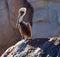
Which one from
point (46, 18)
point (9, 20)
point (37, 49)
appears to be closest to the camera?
point (37, 49)

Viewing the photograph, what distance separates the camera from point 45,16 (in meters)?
9.95

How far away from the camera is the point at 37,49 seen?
321cm

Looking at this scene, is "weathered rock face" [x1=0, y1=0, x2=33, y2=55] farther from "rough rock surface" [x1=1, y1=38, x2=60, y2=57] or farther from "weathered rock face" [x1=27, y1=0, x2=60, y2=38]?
"rough rock surface" [x1=1, y1=38, x2=60, y2=57]

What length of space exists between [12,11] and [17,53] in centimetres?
805

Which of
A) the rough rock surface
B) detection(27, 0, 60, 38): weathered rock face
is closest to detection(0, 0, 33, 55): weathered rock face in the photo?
detection(27, 0, 60, 38): weathered rock face

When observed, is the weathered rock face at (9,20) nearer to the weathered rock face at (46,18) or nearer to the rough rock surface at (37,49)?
the weathered rock face at (46,18)

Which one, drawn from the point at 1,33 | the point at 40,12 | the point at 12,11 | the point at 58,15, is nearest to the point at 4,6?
the point at 12,11

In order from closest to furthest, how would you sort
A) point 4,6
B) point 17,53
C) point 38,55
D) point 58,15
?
1. point 38,55
2. point 17,53
3. point 58,15
4. point 4,6

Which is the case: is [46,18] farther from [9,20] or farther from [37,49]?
[37,49]

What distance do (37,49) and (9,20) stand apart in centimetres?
826

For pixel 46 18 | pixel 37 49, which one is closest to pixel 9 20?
pixel 46 18

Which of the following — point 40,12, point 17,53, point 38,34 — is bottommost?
point 38,34

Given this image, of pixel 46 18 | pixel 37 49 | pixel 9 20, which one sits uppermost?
pixel 37 49

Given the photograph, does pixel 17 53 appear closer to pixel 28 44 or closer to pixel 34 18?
pixel 28 44
